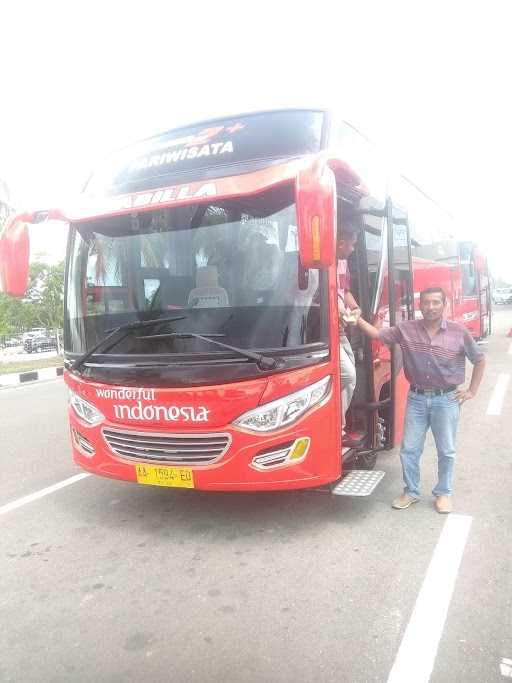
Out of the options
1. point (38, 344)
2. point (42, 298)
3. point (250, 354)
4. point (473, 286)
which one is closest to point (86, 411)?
point (250, 354)

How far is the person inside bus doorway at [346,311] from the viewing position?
4129mm

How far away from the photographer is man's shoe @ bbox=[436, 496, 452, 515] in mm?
4223

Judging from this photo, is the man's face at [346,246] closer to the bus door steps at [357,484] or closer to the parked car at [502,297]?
the bus door steps at [357,484]

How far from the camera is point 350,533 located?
12.8 ft

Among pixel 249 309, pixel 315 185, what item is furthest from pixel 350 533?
pixel 315 185

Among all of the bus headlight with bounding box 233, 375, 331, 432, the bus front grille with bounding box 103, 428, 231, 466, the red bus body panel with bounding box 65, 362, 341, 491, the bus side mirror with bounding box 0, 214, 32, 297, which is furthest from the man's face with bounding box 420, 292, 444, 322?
the bus side mirror with bounding box 0, 214, 32, 297

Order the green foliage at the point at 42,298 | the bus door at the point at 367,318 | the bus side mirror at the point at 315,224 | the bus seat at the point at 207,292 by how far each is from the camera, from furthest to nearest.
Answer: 1. the green foliage at the point at 42,298
2. the bus door at the point at 367,318
3. the bus seat at the point at 207,292
4. the bus side mirror at the point at 315,224

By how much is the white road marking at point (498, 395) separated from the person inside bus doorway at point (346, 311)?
3.94 meters

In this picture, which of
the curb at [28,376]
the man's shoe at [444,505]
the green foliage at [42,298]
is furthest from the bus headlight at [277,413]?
the green foliage at [42,298]

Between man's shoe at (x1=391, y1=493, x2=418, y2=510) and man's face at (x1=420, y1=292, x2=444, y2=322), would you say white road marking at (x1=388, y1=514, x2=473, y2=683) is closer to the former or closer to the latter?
man's shoe at (x1=391, y1=493, x2=418, y2=510)

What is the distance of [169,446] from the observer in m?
3.89

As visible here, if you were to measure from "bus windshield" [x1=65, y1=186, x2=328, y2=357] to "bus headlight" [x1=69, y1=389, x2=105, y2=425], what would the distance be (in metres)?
0.41

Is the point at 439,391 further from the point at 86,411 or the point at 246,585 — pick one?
the point at 86,411

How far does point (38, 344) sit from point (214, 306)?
34.1 m
